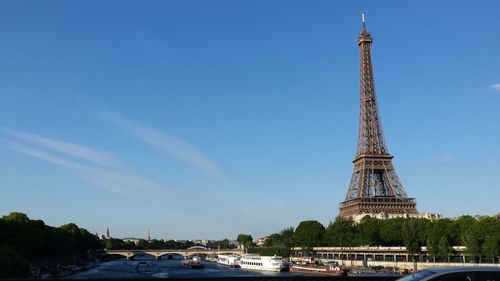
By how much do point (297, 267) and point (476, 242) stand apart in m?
34.8

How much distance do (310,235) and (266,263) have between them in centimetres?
3017

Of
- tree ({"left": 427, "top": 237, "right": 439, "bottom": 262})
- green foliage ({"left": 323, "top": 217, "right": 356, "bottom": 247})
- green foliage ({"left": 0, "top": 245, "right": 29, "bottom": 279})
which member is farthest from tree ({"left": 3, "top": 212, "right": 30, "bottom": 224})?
tree ({"left": 427, "top": 237, "right": 439, "bottom": 262})

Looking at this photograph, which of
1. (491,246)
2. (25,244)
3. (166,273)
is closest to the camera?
(491,246)

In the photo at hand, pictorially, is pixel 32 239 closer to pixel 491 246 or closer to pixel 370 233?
pixel 370 233

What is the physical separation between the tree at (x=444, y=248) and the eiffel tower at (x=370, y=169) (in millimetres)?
35837

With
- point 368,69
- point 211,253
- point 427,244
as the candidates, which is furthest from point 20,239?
point 211,253

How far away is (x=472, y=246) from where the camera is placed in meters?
73.6

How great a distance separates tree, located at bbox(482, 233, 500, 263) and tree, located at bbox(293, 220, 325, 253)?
188 ft

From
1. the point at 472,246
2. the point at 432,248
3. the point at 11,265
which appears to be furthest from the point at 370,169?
the point at 11,265

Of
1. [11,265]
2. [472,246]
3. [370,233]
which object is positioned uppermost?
[370,233]

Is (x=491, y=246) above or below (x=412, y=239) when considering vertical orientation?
below

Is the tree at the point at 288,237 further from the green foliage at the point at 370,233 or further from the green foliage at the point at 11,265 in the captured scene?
the green foliage at the point at 11,265

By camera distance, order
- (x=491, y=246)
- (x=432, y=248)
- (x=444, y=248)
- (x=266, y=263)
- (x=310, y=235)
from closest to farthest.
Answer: (x=491, y=246) → (x=444, y=248) → (x=432, y=248) → (x=266, y=263) → (x=310, y=235)

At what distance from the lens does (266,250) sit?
15938cm
